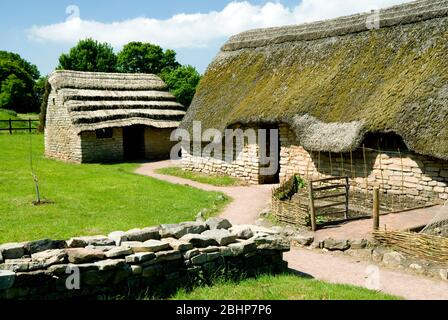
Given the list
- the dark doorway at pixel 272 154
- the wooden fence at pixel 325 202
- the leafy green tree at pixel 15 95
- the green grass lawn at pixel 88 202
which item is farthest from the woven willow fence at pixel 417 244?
the leafy green tree at pixel 15 95

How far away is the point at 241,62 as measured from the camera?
2094 centimetres

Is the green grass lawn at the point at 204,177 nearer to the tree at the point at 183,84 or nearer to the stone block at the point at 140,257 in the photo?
the stone block at the point at 140,257

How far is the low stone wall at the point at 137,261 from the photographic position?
5.74 meters

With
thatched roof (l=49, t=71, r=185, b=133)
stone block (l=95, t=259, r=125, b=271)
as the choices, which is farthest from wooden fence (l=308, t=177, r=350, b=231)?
thatched roof (l=49, t=71, r=185, b=133)

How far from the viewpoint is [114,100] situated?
26.1 m

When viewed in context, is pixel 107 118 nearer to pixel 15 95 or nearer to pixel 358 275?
pixel 358 275

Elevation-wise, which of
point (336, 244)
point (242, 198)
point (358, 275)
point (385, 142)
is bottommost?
point (358, 275)

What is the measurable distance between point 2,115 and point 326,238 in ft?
122

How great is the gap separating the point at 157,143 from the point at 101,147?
11.0 feet

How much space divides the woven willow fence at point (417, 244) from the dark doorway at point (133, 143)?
19.1m

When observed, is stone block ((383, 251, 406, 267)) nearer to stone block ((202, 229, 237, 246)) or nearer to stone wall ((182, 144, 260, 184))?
stone block ((202, 229, 237, 246))

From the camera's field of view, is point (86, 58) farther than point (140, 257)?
Yes

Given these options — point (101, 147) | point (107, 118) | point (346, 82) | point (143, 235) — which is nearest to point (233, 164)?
point (346, 82)
